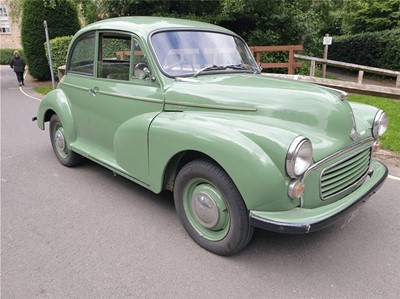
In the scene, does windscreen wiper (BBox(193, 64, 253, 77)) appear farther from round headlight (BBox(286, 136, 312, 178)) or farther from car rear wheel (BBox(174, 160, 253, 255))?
round headlight (BBox(286, 136, 312, 178))

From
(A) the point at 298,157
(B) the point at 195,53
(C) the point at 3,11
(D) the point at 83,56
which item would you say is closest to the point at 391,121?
(B) the point at 195,53

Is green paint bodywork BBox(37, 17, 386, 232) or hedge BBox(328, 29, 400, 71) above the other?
hedge BBox(328, 29, 400, 71)

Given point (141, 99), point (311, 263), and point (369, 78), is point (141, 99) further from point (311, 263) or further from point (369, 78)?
point (369, 78)

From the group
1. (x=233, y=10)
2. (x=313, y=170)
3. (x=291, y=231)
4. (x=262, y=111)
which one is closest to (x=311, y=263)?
(x=291, y=231)

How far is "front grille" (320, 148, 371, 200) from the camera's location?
102 inches

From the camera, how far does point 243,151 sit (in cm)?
247

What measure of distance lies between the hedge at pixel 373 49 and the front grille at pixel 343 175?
1465 cm

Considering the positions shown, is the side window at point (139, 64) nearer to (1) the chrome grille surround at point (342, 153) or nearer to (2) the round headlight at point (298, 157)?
(2) the round headlight at point (298, 157)

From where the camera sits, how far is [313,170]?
8.24 feet

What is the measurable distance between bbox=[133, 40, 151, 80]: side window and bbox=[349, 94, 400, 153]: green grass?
13.6 ft

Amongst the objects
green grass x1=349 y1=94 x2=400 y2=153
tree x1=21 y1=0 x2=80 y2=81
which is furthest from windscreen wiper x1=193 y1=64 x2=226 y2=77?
tree x1=21 y1=0 x2=80 y2=81

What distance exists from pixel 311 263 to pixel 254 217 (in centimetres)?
76

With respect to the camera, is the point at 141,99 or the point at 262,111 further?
the point at 141,99

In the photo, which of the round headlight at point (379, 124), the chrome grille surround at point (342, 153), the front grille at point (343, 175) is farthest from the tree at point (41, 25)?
the front grille at point (343, 175)
